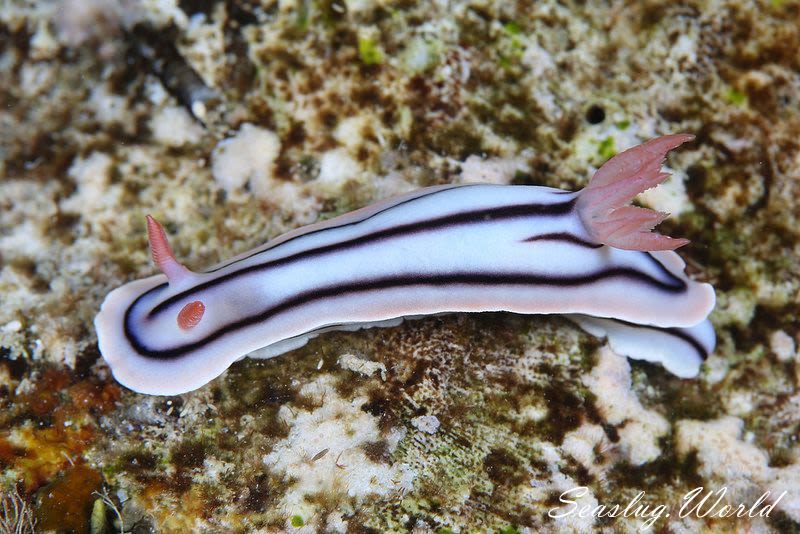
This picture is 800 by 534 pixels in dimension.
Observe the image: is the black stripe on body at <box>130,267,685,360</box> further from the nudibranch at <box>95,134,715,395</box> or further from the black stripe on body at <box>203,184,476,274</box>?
the black stripe on body at <box>203,184,476,274</box>

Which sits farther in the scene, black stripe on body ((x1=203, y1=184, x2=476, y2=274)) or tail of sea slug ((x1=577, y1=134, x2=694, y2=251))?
black stripe on body ((x1=203, y1=184, x2=476, y2=274))

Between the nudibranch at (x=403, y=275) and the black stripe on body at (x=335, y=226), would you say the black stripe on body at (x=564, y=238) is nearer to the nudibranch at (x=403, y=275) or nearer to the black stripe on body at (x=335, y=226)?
the nudibranch at (x=403, y=275)

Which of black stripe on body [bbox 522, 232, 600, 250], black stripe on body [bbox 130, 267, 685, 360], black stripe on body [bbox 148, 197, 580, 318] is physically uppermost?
black stripe on body [bbox 148, 197, 580, 318]

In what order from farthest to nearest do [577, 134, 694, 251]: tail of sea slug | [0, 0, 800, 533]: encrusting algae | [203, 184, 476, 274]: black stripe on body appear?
1. [203, 184, 476, 274]: black stripe on body
2. [0, 0, 800, 533]: encrusting algae
3. [577, 134, 694, 251]: tail of sea slug

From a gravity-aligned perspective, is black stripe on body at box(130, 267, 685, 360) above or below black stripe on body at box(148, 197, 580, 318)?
below

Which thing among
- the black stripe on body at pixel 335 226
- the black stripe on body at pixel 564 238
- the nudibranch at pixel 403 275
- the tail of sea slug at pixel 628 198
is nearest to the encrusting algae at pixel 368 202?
the nudibranch at pixel 403 275

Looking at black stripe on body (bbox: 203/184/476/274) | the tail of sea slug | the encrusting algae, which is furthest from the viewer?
black stripe on body (bbox: 203/184/476/274)

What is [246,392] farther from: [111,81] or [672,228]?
[672,228]

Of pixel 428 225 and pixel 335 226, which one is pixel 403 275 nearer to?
pixel 428 225

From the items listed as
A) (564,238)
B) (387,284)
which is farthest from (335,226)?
(564,238)

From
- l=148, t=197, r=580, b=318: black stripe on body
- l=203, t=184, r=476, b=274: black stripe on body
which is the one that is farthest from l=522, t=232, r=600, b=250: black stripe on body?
l=203, t=184, r=476, b=274: black stripe on body
